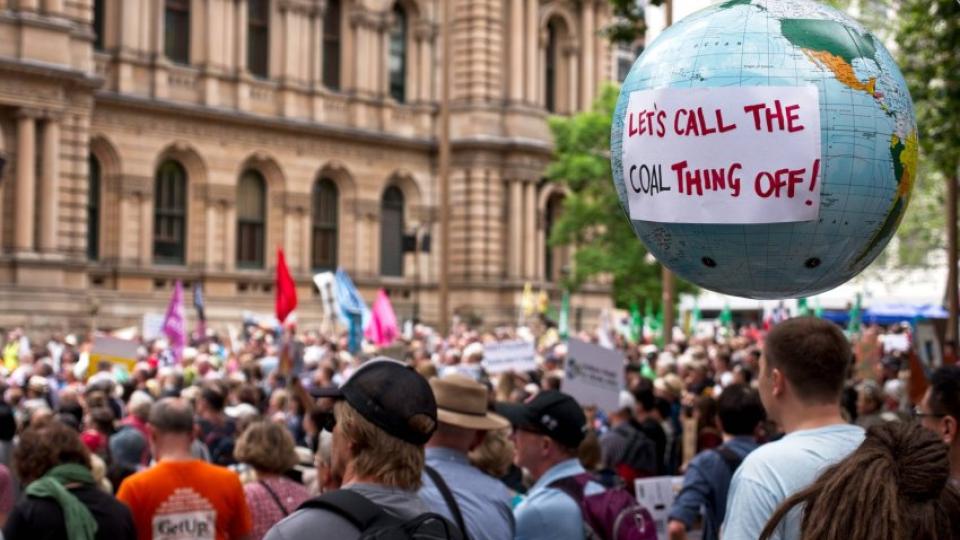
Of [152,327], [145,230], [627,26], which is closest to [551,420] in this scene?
[627,26]

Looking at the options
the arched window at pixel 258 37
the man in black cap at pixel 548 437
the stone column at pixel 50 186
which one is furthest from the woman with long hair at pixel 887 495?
the arched window at pixel 258 37

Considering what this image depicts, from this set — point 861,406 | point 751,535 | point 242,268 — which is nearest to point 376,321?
point 242,268

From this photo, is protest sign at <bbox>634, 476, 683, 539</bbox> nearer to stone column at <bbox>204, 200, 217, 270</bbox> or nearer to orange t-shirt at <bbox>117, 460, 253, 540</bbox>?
orange t-shirt at <bbox>117, 460, 253, 540</bbox>

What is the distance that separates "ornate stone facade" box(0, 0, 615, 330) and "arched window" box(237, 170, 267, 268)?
16 centimetres

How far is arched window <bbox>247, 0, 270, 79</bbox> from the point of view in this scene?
3706 centimetres

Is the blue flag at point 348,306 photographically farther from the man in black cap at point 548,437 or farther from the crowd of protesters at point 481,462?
the man in black cap at point 548,437

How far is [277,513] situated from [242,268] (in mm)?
30738

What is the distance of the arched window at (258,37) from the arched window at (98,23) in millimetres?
4617

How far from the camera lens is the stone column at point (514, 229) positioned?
42375mm

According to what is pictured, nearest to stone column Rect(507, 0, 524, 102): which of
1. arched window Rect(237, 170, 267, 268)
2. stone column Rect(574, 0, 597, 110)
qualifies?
stone column Rect(574, 0, 597, 110)

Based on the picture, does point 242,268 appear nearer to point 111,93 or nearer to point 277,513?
point 111,93

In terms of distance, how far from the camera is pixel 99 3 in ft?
110

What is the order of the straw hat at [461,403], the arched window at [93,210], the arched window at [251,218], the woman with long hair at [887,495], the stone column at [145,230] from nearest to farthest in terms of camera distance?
the woman with long hair at [887,495]
the straw hat at [461,403]
the arched window at [93,210]
the stone column at [145,230]
the arched window at [251,218]

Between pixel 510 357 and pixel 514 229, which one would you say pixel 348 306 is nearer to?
pixel 510 357
